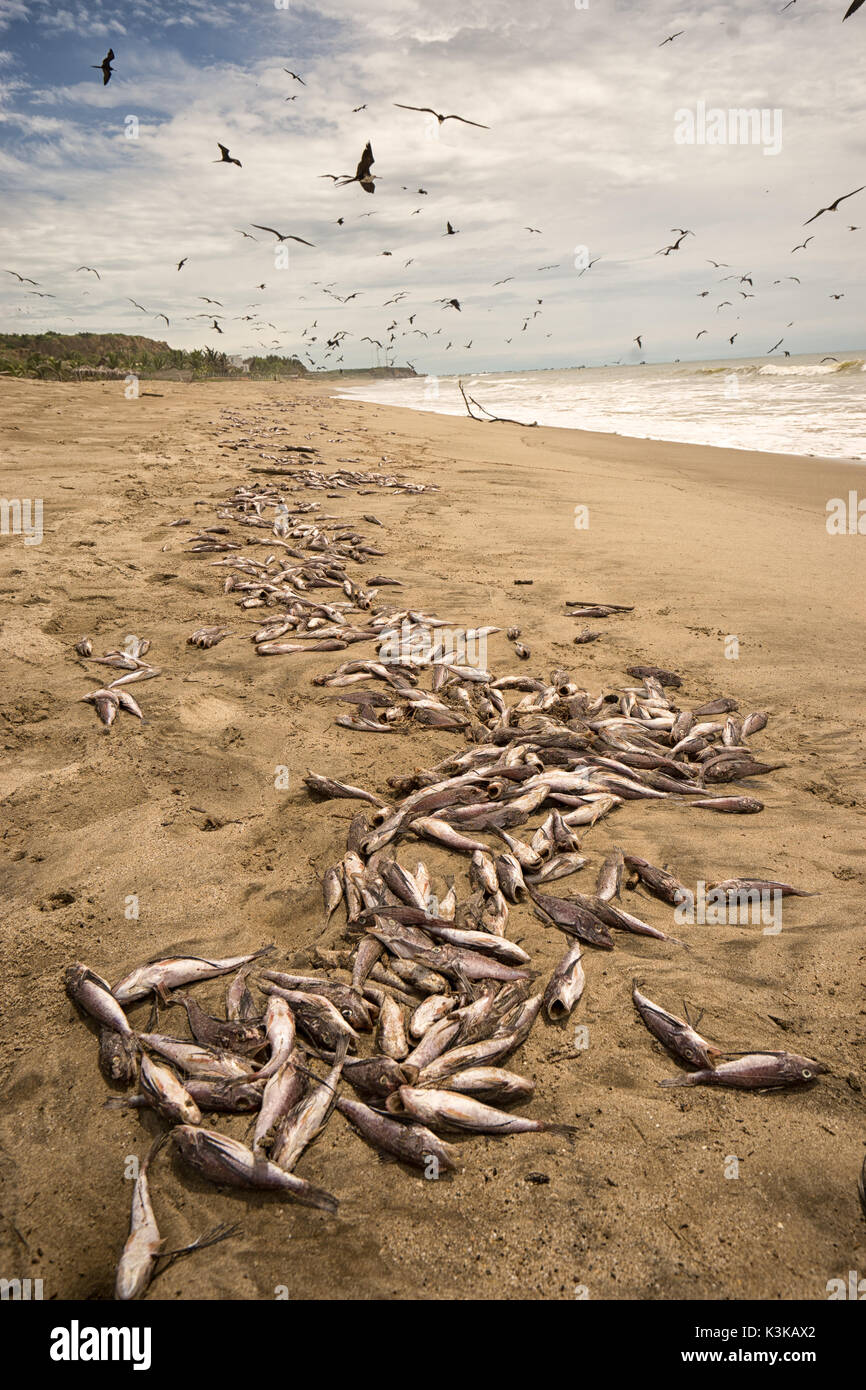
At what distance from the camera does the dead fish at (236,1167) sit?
216 centimetres

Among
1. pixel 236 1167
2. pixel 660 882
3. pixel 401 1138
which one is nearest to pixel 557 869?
pixel 660 882

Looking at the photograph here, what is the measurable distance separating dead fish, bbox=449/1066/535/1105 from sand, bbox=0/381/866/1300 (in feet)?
0.20

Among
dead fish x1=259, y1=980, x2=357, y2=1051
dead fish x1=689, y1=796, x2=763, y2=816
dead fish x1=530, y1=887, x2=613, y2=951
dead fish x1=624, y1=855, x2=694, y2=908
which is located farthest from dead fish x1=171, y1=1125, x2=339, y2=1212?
dead fish x1=689, y1=796, x2=763, y2=816

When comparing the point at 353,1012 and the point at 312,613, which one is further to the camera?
the point at 312,613

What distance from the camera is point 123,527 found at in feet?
31.0

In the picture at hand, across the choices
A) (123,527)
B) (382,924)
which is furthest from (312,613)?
(382,924)

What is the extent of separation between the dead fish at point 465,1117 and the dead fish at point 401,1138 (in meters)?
0.05

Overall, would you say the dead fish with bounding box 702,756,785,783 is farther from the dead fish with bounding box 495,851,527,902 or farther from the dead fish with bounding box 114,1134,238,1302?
the dead fish with bounding box 114,1134,238,1302

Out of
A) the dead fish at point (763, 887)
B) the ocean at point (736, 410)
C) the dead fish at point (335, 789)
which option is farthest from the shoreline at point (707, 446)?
the dead fish at point (763, 887)

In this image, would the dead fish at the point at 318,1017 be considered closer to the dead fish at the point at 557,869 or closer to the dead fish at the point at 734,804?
the dead fish at the point at 557,869

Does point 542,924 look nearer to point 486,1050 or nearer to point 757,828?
point 486,1050

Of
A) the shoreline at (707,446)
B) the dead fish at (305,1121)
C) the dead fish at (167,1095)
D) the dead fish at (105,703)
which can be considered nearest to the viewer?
the dead fish at (305,1121)

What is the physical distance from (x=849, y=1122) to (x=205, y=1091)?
2.18m

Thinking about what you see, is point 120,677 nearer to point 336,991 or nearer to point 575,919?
point 336,991
